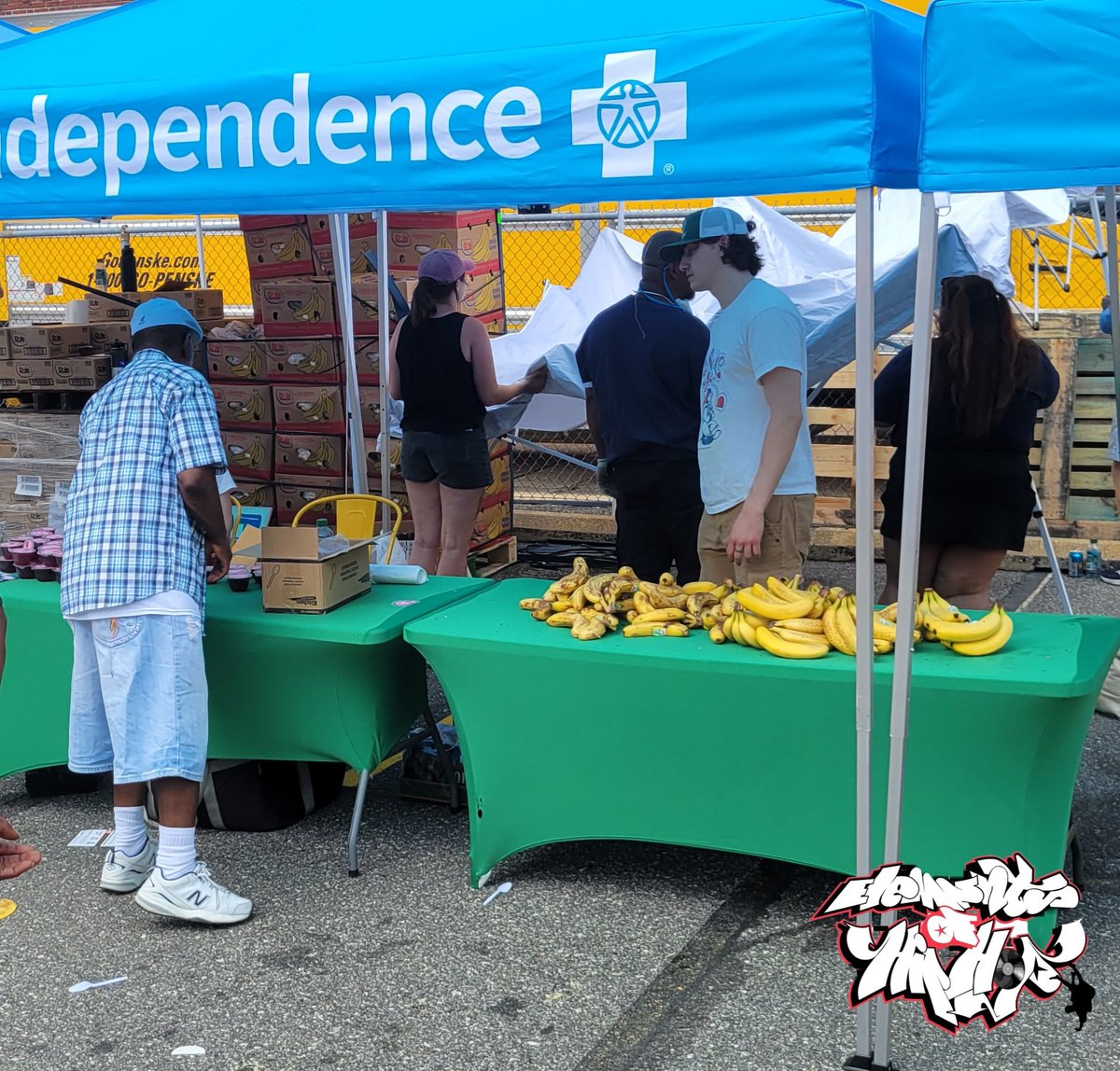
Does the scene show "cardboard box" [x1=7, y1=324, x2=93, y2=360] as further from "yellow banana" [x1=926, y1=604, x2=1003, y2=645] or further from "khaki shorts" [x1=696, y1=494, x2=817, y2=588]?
"yellow banana" [x1=926, y1=604, x2=1003, y2=645]

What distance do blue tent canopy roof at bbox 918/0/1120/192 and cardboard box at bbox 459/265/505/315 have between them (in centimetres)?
555

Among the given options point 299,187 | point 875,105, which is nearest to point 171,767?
point 299,187

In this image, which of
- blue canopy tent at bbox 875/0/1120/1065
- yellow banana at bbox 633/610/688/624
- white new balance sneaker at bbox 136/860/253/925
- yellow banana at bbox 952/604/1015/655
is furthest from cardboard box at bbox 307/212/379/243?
blue canopy tent at bbox 875/0/1120/1065

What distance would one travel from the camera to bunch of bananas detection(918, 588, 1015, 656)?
11.8 ft

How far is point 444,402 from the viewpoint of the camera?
6.23 meters

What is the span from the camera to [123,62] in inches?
150

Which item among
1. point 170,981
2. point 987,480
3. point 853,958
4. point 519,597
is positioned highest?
point 987,480

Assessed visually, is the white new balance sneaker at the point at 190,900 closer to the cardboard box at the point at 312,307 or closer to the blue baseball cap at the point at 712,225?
the blue baseball cap at the point at 712,225

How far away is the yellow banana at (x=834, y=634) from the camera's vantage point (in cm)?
363

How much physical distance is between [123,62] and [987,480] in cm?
327

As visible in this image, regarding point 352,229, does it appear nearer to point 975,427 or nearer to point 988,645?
point 975,427

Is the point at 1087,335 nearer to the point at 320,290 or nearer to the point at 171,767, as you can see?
the point at 320,290

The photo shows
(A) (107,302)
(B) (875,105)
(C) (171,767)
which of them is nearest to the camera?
(B) (875,105)

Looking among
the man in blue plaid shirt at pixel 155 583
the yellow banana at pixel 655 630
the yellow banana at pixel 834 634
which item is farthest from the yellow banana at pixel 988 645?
the man in blue plaid shirt at pixel 155 583
